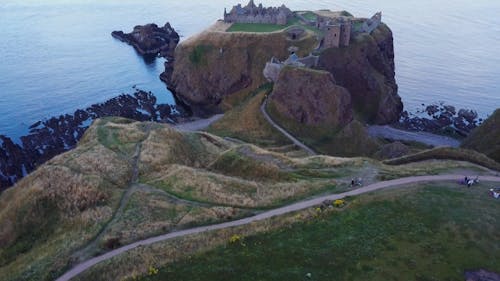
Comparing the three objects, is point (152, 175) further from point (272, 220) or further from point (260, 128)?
point (260, 128)

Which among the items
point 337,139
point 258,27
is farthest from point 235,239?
point 258,27

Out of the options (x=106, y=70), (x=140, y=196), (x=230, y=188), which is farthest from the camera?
(x=106, y=70)

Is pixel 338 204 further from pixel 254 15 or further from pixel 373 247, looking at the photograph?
pixel 254 15

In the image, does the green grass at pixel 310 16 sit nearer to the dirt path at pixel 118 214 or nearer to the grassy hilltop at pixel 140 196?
the grassy hilltop at pixel 140 196

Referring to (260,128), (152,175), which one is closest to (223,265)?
(152,175)

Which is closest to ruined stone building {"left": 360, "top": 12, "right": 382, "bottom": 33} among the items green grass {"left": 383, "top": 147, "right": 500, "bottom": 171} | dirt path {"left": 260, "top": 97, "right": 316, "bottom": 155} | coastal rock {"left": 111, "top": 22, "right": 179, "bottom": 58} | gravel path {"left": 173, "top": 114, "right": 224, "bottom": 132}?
dirt path {"left": 260, "top": 97, "right": 316, "bottom": 155}

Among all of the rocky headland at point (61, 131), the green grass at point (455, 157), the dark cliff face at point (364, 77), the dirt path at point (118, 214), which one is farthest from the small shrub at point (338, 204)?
the dark cliff face at point (364, 77)
